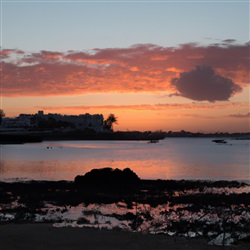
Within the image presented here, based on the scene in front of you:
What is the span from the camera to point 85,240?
617 inches

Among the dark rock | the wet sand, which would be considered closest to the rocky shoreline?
the dark rock

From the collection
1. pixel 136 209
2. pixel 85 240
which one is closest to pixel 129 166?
pixel 136 209

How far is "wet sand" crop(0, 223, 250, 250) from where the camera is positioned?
48.1 feet

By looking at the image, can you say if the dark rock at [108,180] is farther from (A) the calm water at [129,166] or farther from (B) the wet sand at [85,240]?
(B) the wet sand at [85,240]

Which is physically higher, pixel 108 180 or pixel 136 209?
pixel 108 180

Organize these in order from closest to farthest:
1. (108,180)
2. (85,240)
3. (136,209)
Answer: (85,240) → (136,209) → (108,180)

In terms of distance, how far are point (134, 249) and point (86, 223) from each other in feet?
18.8

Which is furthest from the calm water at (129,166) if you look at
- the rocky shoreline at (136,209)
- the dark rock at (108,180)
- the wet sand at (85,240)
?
the wet sand at (85,240)

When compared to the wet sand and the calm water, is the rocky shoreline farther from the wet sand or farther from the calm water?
the calm water

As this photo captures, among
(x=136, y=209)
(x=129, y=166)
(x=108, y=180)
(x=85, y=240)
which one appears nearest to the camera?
(x=85, y=240)

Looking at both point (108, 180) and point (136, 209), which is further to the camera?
point (108, 180)

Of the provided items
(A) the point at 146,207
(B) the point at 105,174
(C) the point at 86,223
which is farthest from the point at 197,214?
(B) the point at 105,174

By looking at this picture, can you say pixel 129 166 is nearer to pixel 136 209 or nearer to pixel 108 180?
pixel 108 180

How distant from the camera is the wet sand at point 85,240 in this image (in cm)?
1466
